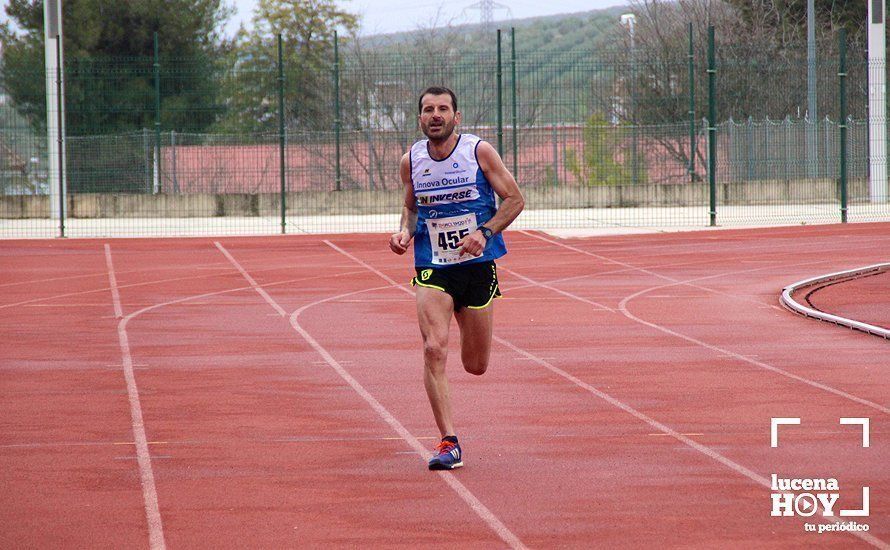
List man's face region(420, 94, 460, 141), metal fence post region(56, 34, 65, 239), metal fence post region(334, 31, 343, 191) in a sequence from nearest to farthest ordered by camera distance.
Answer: man's face region(420, 94, 460, 141), metal fence post region(56, 34, 65, 239), metal fence post region(334, 31, 343, 191)

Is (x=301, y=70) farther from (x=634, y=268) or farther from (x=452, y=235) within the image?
(x=452, y=235)

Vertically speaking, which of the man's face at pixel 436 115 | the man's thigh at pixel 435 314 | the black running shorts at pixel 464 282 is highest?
the man's face at pixel 436 115

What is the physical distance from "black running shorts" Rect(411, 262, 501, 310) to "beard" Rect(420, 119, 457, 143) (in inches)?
25.8

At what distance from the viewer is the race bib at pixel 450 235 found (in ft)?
23.5

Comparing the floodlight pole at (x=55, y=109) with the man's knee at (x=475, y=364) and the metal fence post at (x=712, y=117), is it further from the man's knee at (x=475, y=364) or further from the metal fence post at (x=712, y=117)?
the man's knee at (x=475, y=364)

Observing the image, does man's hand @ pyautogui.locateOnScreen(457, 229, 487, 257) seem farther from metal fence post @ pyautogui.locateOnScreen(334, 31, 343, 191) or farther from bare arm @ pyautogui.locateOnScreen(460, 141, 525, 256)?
metal fence post @ pyautogui.locateOnScreen(334, 31, 343, 191)

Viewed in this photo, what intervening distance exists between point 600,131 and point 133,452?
22.1 m

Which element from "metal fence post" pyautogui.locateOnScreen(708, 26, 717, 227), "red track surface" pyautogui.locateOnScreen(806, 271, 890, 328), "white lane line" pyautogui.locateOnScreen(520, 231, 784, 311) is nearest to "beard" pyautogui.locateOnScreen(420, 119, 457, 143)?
"red track surface" pyautogui.locateOnScreen(806, 271, 890, 328)

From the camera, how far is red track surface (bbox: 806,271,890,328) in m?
13.0

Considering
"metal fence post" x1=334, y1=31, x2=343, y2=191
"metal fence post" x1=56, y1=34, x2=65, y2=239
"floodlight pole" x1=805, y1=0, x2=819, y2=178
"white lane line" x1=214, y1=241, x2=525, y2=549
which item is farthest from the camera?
"floodlight pole" x1=805, y1=0, x2=819, y2=178

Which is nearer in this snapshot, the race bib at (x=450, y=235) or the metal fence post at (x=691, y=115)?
the race bib at (x=450, y=235)

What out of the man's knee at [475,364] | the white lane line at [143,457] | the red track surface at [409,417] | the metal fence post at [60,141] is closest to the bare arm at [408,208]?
the man's knee at [475,364]

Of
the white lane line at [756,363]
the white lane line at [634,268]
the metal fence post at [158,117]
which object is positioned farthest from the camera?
the metal fence post at [158,117]

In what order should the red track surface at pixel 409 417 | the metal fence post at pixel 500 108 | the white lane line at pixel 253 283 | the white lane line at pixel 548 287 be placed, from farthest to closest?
the metal fence post at pixel 500 108 → the white lane line at pixel 253 283 → the white lane line at pixel 548 287 → the red track surface at pixel 409 417
